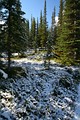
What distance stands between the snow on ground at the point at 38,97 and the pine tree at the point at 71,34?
6.04 meters

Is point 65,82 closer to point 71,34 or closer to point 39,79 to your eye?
point 39,79

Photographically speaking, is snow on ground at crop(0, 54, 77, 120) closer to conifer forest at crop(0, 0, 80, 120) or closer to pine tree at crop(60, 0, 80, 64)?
conifer forest at crop(0, 0, 80, 120)

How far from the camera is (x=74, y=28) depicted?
99.7 ft

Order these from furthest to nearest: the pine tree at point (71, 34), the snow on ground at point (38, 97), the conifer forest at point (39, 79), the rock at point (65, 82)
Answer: the pine tree at point (71, 34) < the rock at point (65, 82) < the conifer forest at point (39, 79) < the snow on ground at point (38, 97)

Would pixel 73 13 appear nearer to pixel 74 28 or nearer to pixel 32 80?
pixel 74 28

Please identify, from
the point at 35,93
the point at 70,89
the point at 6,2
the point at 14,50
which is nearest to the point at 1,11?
the point at 6,2

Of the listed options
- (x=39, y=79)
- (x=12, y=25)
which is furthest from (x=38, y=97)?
(x=12, y=25)

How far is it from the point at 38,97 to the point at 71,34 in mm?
14869

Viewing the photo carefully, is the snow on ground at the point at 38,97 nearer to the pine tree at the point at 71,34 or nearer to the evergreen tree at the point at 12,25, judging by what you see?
the evergreen tree at the point at 12,25

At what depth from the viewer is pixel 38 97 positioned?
1931 centimetres

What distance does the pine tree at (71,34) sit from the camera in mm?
30234

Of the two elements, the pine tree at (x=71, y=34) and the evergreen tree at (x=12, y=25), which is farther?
the pine tree at (x=71, y=34)

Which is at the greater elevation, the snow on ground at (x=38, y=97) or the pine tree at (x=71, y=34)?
the pine tree at (x=71, y=34)

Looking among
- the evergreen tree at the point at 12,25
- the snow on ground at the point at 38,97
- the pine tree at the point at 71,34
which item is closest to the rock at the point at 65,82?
the snow on ground at the point at 38,97
